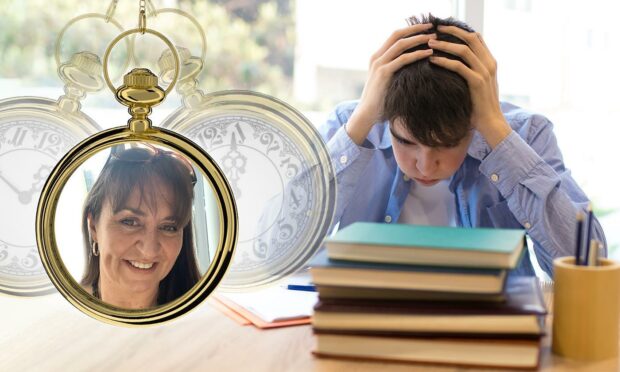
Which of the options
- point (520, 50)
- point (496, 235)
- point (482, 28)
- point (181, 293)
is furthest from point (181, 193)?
point (520, 50)

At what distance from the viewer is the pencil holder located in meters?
0.88

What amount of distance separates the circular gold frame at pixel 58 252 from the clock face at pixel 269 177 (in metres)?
0.14

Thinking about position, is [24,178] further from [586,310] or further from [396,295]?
[586,310]

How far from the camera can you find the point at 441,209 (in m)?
1.79

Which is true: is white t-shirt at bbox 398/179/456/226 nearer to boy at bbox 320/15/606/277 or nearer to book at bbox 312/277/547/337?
boy at bbox 320/15/606/277

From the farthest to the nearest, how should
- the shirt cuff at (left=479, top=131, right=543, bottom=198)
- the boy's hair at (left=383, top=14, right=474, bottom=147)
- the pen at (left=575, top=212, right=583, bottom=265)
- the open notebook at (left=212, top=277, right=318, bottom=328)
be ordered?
1. the shirt cuff at (left=479, top=131, right=543, bottom=198)
2. the boy's hair at (left=383, top=14, right=474, bottom=147)
3. the open notebook at (left=212, top=277, right=318, bottom=328)
4. the pen at (left=575, top=212, right=583, bottom=265)

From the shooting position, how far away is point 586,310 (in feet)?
2.90

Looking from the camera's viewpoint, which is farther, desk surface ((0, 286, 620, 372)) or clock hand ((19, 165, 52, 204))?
clock hand ((19, 165, 52, 204))

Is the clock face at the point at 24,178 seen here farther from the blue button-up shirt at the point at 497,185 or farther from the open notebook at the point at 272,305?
the blue button-up shirt at the point at 497,185

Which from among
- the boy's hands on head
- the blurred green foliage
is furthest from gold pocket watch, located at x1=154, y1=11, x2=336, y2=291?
the blurred green foliage

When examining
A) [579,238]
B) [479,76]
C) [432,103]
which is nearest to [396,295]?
[579,238]

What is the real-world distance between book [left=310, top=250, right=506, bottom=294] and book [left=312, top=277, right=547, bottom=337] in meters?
0.02

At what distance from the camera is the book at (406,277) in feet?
2.81

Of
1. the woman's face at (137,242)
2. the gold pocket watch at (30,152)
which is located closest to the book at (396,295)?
the woman's face at (137,242)
